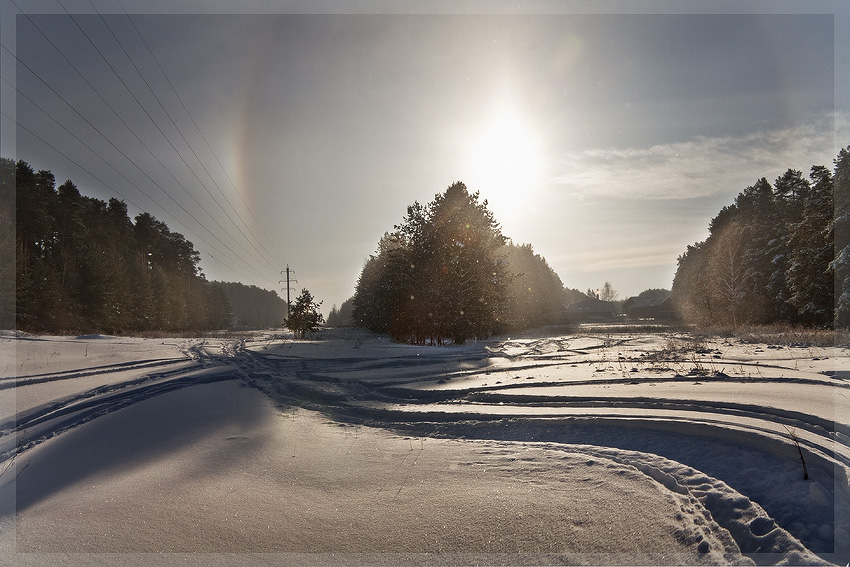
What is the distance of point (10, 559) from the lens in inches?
124

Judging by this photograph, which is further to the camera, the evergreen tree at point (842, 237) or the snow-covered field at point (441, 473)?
the evergreen tree at point (842, 237)

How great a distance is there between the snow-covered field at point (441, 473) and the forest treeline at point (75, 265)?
1115 inches

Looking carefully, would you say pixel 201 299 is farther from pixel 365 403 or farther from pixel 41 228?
Answer: pixel 365 403

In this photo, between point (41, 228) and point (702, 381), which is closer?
point (702, 381)

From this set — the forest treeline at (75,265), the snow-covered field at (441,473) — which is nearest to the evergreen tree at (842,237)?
the snow-covered field at (441,473)

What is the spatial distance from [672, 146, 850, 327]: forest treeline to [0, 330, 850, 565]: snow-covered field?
77.0 feet

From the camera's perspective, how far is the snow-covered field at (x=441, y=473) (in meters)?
3.17

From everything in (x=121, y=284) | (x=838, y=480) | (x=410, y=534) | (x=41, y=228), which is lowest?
(x=410, y=534)

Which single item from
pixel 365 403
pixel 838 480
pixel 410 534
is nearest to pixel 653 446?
pixel 838 480

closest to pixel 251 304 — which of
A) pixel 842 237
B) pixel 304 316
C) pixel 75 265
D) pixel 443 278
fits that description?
pixel 75 265

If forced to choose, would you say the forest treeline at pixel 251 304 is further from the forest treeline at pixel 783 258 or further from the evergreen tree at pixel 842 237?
the evergreen tree at pixel 842 237

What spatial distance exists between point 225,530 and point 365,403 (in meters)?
5.06

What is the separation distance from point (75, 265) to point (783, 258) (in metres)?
59.2

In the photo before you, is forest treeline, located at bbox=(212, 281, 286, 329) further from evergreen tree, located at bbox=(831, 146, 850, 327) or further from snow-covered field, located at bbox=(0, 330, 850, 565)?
snow-covered field, located at bbox=(0, 330, 850, 565)
